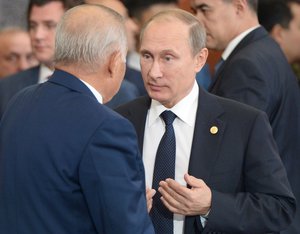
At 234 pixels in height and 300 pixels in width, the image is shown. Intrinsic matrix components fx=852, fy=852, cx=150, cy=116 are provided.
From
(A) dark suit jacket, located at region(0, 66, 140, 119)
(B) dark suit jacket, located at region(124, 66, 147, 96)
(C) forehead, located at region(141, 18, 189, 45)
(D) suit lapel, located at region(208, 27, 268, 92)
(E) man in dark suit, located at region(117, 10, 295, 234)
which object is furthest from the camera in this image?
(B) dark suit jacket, located at region(124, 66, 147, 96)

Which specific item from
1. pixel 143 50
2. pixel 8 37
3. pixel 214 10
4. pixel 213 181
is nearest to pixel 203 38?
pixel 143 50

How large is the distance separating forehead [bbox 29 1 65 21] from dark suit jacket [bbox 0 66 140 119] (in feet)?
1.19

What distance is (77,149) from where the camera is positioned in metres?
2.67

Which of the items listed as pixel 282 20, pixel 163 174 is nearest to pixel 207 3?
pixel 282 20

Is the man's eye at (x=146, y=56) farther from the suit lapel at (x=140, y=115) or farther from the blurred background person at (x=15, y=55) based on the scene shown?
the blurred background person at (x=15, y=55)

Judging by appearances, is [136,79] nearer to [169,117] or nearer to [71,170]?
[169,117]

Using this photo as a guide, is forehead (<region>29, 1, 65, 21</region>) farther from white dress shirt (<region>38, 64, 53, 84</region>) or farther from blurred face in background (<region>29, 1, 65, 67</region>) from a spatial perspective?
white dress shirt (<region>38, 64, 53, 84</region>)

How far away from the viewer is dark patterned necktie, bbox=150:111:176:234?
10.9ft

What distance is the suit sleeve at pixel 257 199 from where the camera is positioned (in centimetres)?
324

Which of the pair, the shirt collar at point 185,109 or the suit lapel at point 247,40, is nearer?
the shirt collar at point 185,109

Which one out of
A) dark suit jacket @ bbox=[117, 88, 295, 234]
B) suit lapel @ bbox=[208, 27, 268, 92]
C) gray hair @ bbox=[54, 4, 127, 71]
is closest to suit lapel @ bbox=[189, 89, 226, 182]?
dark suit jacket @ bbox=[117, 88, 295, 234]

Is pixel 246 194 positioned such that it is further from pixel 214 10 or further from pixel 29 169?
pixel 214 10

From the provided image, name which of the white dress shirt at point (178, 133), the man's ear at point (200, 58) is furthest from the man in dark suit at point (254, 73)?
the white dress shirt at point (178, 133)

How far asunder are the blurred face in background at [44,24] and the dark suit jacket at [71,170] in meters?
2.33
